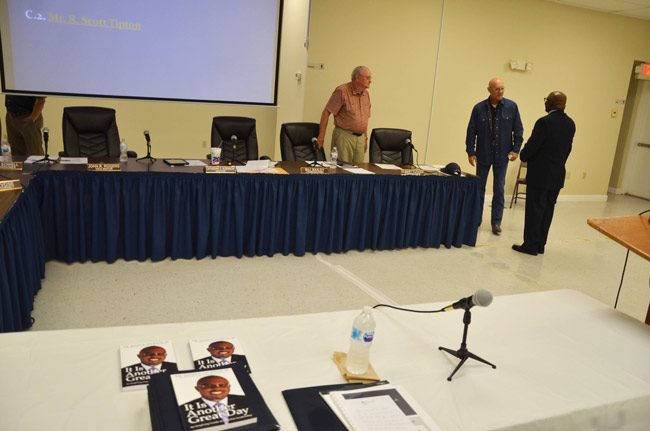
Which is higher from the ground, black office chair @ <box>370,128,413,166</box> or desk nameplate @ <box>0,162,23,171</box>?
black office chair @ <box>370,128,413,166</box>

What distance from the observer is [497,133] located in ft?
17.1

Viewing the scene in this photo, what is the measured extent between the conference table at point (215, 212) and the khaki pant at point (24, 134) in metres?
1.63

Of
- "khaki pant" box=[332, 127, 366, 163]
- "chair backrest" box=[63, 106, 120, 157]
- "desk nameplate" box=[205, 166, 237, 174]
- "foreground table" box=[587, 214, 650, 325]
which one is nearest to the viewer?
"foreground table" box=[587, 214, 650, 325]

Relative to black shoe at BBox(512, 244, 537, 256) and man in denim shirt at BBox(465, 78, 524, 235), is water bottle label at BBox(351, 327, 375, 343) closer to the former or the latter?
black shoe at BBox(512, 244, 537, 256)

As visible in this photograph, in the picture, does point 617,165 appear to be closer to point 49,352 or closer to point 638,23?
point 638,23

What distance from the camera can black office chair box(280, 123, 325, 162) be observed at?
Answer: 4.71 metres

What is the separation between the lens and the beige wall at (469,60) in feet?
19.5

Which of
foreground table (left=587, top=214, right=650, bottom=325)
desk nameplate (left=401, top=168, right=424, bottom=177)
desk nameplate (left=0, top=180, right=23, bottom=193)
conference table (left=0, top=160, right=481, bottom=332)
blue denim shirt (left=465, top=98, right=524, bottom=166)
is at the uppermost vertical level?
blue denim shirt (left=465, top=98, right=524, bottom=166)

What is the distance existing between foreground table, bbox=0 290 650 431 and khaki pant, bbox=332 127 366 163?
3433 mm

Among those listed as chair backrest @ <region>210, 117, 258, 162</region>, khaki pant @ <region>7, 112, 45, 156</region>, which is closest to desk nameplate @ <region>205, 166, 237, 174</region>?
chair backrest @ <region>210, 117, 258, 162</region>

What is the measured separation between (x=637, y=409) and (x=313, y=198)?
2831 millimetres

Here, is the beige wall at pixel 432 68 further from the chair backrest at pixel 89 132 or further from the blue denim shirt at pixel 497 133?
the chair backrest at pixel 89 132

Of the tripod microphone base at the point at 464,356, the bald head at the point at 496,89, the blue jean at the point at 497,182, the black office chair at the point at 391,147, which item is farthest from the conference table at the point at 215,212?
the tripod microphone base at the point at 464,356

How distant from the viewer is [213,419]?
112 centimetres
